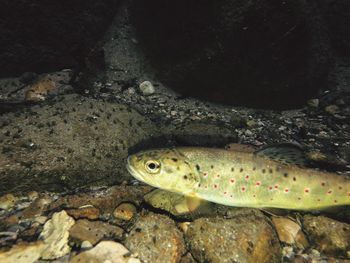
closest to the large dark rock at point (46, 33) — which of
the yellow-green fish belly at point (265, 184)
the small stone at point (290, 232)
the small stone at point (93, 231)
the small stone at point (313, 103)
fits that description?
the small stone at point (93, 231)

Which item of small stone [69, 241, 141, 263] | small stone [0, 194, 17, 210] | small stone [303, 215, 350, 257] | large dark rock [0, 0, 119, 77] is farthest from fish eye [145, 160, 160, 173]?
large dark rock [0, 0, 119, 77]

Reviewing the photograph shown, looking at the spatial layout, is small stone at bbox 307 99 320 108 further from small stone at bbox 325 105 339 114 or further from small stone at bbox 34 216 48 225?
small stone at bbox 34 216 48 225

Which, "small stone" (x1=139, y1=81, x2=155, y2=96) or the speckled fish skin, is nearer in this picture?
the speckled fish skin

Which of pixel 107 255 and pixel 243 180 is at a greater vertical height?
pixel 243 180

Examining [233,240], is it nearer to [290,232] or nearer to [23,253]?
[290,232]

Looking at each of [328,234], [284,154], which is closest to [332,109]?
[284,154]

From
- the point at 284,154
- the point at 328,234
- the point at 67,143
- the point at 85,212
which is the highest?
the point at 284,154

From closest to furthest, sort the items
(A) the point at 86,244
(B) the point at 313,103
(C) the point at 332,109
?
1. (A) the point at 86,244
2. (C) the point at 332,109
3. (B) the point at 313,103

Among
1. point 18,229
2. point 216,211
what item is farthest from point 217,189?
point 18,229
